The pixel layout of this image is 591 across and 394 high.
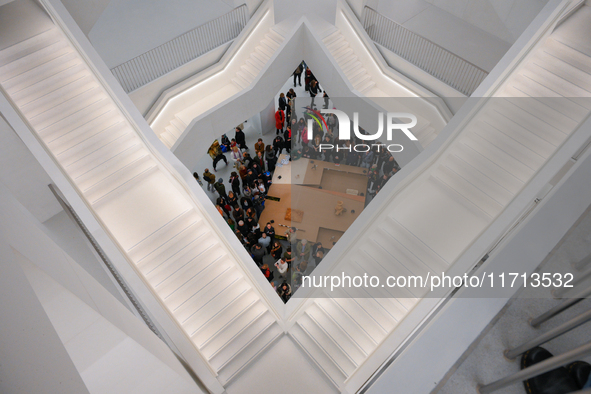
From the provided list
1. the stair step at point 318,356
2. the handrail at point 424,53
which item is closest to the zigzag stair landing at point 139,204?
the stair step at point 318,356

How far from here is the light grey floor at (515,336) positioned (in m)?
2.44

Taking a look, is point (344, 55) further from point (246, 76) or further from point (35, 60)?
point (35, 60)

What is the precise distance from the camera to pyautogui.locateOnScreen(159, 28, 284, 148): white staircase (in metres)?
11.9

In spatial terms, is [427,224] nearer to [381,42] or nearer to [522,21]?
[522,21]

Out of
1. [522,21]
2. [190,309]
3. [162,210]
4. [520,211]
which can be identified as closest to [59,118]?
[162,210]

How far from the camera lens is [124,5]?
1262 cm

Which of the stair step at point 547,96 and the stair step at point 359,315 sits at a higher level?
the stair step at point 547,96

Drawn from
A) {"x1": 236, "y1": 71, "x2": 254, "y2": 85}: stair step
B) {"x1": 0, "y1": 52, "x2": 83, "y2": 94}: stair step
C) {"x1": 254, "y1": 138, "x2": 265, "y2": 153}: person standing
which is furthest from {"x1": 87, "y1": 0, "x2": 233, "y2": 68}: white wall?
{"x1": 254, "y1": 138, "x2": 265, "y2": 153}: person standing

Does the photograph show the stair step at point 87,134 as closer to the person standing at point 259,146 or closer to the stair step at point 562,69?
the person standing at point 259,146

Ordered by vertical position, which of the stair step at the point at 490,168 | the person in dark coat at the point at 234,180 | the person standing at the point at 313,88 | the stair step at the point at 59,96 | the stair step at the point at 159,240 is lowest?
the stair step at the point at 490,168

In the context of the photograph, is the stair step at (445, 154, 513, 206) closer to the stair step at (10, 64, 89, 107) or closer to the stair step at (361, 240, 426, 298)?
the stair step at (361, 240, 426, 298)

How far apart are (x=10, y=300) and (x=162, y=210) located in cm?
575

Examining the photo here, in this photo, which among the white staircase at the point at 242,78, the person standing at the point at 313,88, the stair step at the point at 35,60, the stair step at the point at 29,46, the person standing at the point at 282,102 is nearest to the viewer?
the stair step at the point at 35,60

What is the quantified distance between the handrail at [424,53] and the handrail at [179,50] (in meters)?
4.63
